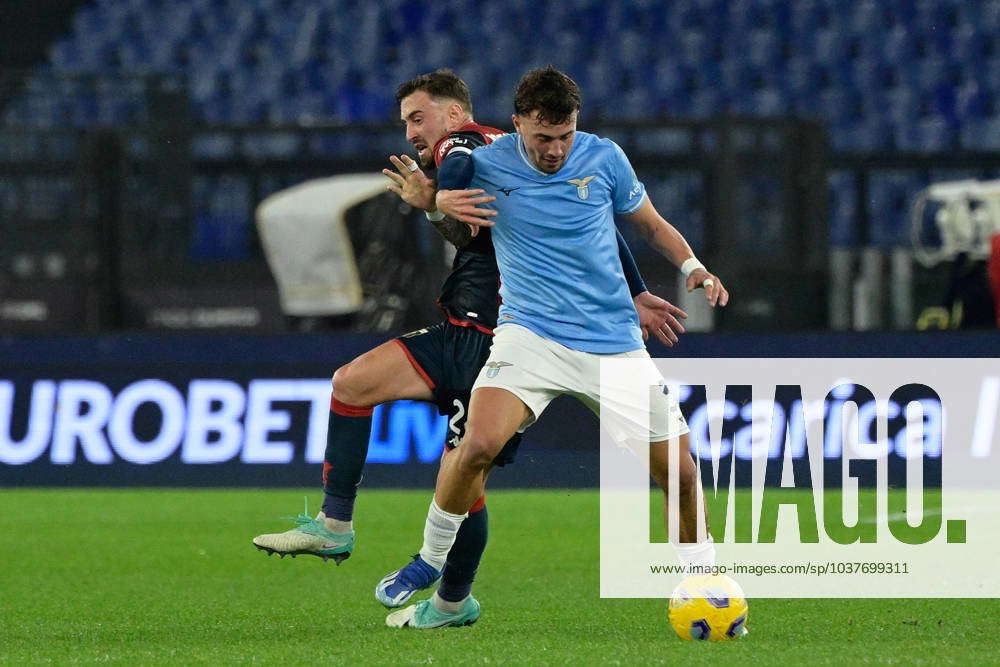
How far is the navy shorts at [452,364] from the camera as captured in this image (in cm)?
611

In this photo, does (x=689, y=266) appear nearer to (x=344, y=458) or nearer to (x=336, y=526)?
(x=344, y=458)

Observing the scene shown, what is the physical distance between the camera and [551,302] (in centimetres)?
575

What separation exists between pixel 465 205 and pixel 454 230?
13.1 inches

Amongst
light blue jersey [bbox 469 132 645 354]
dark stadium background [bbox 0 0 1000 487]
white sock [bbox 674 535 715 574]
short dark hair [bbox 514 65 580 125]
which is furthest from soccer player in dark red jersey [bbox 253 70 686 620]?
Answer: dark stadium background [bbox 0 0 1000 487]

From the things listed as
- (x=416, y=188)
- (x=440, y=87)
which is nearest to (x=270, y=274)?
(x=440, y=87)

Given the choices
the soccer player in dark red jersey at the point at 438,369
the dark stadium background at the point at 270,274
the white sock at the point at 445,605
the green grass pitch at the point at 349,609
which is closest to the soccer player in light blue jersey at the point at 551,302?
the soccer player in dark red jersey at the point at 438,369

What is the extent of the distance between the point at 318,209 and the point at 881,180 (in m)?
4.20

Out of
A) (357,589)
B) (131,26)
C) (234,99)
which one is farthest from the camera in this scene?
(131,26)

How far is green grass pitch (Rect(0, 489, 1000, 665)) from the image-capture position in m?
5.38

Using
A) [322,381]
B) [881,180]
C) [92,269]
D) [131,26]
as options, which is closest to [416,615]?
[322,381]

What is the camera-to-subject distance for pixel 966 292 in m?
11.8

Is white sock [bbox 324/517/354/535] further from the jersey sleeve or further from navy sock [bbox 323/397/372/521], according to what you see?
the jersey sleeve

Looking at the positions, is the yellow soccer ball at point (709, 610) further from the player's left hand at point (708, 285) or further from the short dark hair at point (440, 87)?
the short dark hair at point (440, 87)

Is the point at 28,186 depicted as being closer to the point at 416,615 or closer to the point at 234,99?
the point at 234,99
